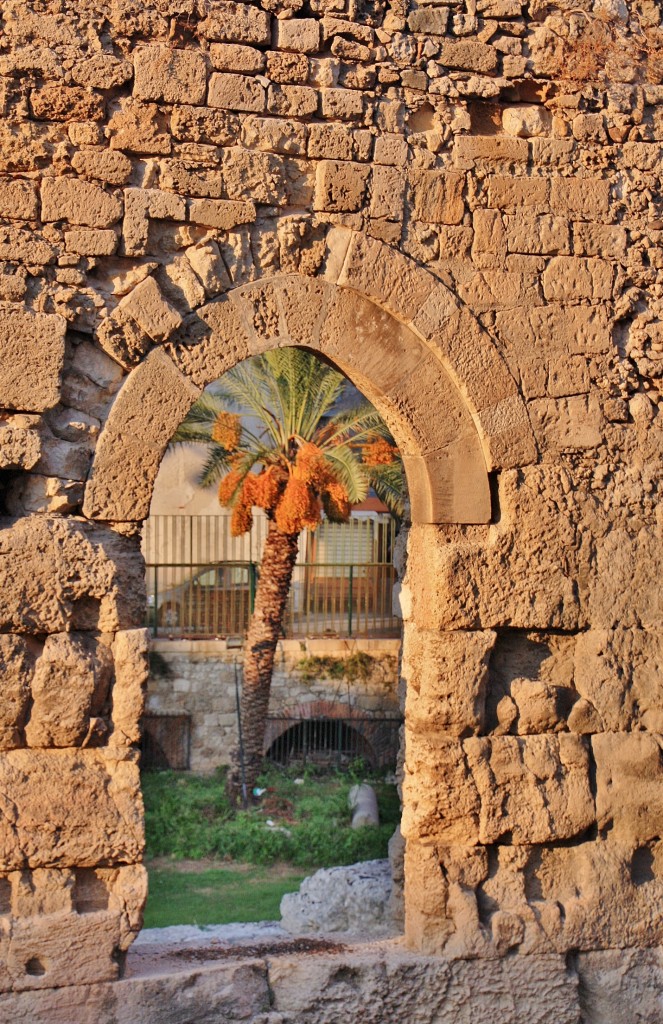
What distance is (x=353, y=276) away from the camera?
511 centimetres

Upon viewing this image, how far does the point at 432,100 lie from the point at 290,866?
820cm

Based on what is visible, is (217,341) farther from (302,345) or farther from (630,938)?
(630,938)

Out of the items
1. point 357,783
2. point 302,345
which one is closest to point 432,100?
point 302,345

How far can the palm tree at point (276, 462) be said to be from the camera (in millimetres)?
12492

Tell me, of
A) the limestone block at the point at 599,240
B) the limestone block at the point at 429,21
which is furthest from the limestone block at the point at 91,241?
the limestone block at the point at 599,240

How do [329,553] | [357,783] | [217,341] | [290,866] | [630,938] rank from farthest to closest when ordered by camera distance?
[329,553] < [357,783] < [290,866] < [630,938] < [217,341]

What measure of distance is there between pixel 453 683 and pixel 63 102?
308 cm

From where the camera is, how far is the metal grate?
14.2m

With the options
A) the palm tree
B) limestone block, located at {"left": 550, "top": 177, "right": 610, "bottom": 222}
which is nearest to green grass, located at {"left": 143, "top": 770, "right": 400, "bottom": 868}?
the palm tree

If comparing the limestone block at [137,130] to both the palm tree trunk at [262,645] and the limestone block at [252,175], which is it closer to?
the limestone block at [252,175]

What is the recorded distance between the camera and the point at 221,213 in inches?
195

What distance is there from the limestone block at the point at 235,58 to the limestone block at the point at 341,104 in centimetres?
33

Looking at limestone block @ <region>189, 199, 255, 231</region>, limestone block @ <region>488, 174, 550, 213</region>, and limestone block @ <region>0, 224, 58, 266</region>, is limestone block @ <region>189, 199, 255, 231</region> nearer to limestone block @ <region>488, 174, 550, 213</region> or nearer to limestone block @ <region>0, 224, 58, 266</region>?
limestone block @ <region>0, 224, 58, 266</region>

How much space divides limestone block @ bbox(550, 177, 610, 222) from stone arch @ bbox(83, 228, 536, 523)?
762mm
